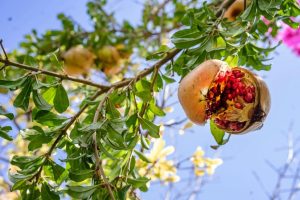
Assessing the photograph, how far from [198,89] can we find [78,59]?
1.93 m

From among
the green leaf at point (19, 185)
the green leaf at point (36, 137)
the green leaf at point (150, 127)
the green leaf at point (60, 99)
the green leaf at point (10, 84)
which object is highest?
the green leaf at point (10, 84)

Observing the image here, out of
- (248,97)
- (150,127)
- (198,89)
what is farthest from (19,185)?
(248,97)

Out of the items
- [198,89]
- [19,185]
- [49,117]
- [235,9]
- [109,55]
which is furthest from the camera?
[109,55]

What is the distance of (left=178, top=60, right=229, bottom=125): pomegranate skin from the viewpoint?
108 centimetres

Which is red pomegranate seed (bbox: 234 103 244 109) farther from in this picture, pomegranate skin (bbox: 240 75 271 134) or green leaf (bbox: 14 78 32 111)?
green leaf (bbox: 14 78 32 111)

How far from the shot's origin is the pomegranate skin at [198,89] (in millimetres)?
1081

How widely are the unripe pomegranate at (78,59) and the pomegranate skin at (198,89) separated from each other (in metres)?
1.89

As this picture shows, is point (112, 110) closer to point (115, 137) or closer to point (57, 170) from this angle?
point (115, 137)

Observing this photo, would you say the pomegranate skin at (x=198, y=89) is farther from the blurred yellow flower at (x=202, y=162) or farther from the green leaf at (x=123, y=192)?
the blurred yellow flower at (x=202, y=162)

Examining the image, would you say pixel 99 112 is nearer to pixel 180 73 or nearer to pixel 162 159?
pixel 180 73

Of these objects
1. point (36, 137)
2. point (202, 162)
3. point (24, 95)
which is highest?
point (24, 95)

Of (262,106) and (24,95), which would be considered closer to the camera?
(262,106)

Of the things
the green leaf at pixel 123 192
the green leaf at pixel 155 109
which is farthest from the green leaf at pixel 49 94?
the green leaf at pixel 123 192

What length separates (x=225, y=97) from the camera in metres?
1.17
